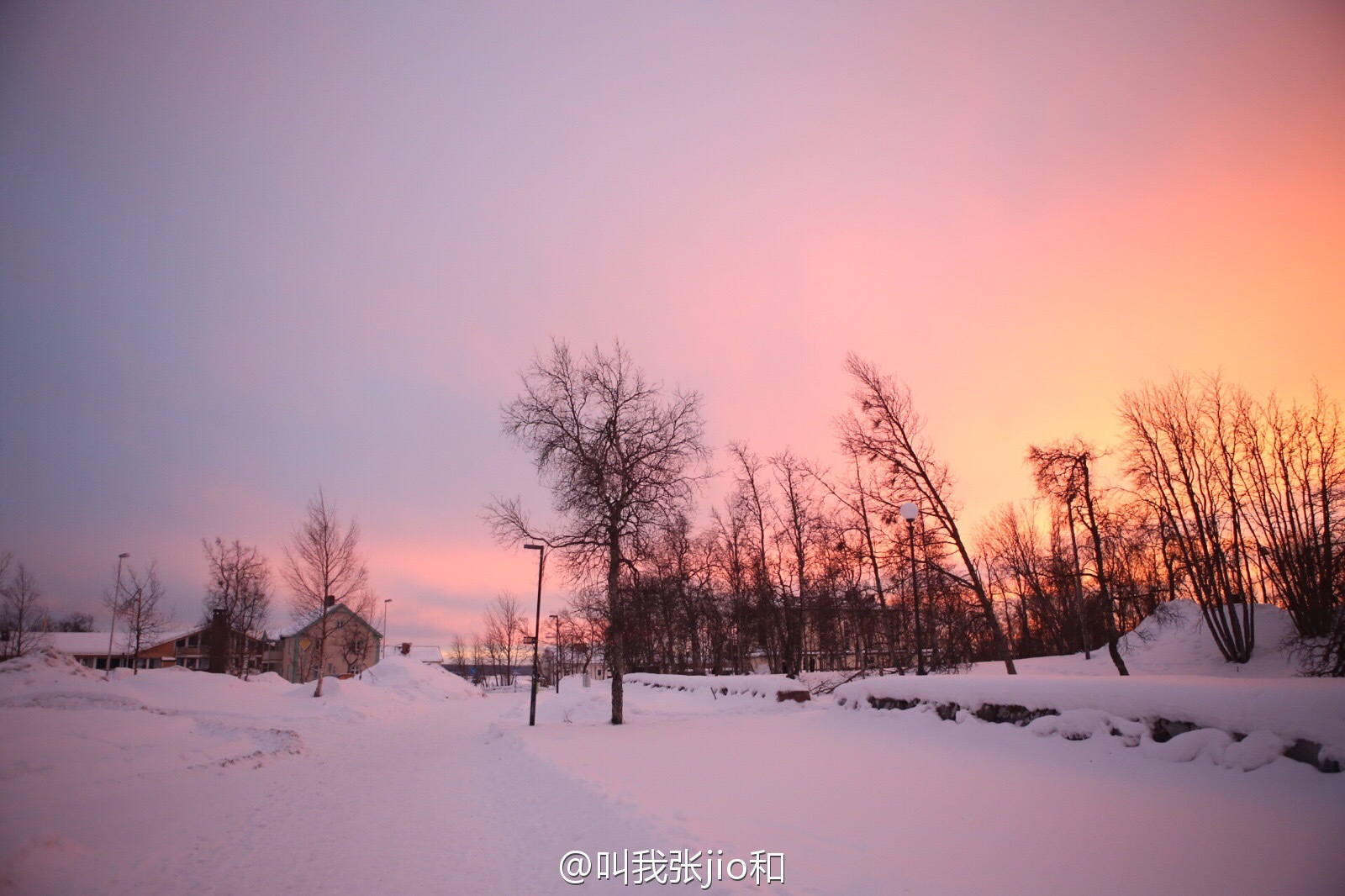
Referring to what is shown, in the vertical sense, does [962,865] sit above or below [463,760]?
above

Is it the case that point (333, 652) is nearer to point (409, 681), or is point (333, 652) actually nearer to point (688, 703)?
point (409, 681)

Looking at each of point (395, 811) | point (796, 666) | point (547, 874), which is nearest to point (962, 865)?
point (547, 874)

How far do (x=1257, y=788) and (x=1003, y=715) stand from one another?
372 cm

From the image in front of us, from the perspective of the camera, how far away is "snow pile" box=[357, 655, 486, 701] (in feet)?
127

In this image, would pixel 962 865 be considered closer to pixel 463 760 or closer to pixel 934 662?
pixel 463 760

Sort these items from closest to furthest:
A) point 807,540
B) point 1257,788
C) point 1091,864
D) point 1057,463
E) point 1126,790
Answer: point 1091,864, point 1257,788, point 1126,790, point 1057,463, point 807,540

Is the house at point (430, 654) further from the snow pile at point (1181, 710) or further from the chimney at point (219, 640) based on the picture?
the snow pile at point (1181, 710)

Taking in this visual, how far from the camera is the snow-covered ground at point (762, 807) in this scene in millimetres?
4438

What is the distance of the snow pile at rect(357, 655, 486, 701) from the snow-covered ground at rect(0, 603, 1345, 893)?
26258 millimetres

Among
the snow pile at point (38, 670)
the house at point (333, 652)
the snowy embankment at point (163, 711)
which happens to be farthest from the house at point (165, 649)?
the snow pile at point (38, 670)

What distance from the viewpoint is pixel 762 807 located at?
661 centimetres

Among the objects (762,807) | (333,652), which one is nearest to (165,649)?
(333,652)

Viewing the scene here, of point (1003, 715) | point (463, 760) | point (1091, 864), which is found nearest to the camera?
point (1091, 864)

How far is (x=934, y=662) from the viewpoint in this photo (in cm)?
2136
